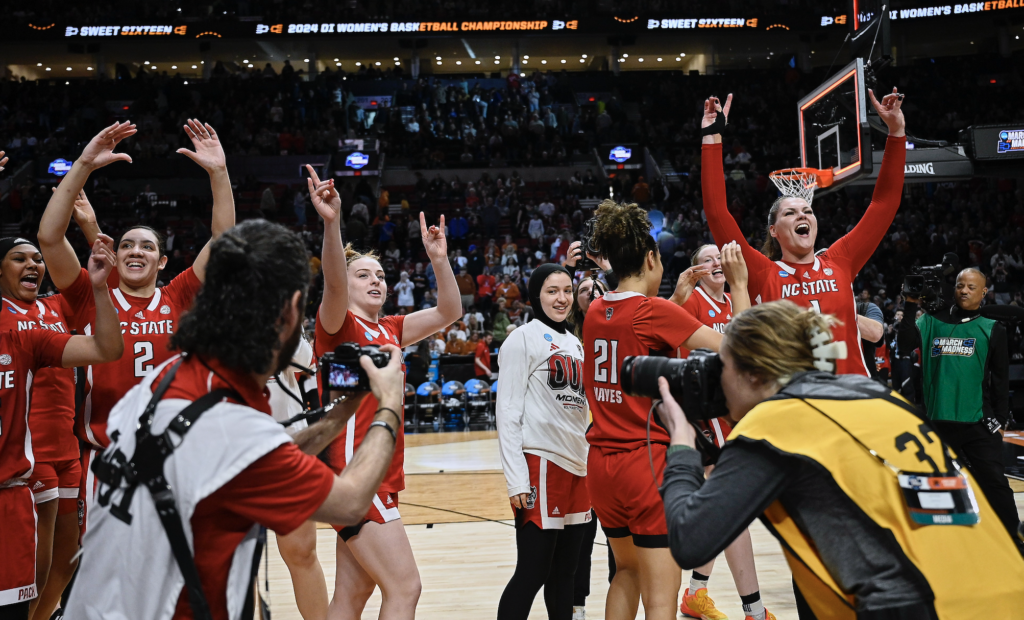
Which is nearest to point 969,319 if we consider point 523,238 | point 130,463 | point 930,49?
point 130,463

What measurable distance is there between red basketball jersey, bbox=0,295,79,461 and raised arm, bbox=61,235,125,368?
33.5 inches

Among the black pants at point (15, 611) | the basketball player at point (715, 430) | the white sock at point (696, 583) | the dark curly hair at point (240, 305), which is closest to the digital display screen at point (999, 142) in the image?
the basketball player at point (715, 430)

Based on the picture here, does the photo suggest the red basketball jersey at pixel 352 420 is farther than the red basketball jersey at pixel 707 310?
No

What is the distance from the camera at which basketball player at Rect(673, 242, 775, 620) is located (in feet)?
13.3

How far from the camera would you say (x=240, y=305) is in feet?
6.22

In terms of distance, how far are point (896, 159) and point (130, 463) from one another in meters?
3.74

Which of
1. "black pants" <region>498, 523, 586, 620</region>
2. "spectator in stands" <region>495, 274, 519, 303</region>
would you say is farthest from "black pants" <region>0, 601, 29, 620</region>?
"spectator in stands" <region>495, 274, 519, 303</region>

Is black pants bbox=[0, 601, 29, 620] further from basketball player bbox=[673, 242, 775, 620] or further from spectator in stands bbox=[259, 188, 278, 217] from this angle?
spectator in stands bbox=[259, 188, 278, 217]

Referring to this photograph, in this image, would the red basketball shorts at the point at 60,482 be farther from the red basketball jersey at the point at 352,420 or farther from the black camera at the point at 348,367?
the black camera at the point at 348,367

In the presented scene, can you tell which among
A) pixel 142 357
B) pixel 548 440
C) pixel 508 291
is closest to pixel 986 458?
pixel 548 440

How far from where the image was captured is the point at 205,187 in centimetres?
2402

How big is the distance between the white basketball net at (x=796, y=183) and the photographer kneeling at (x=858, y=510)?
4432 millimetres

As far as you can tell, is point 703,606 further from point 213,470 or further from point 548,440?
point 213,470

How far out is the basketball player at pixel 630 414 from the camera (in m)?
3.30
